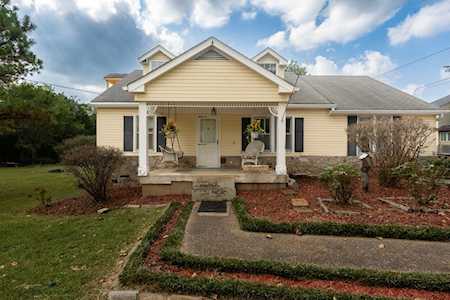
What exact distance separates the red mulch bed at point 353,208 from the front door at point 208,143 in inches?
126

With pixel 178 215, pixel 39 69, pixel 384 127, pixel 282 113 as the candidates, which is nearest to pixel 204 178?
pixel 178 215

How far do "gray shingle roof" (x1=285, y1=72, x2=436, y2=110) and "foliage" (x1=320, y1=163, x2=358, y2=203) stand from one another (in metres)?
5.30

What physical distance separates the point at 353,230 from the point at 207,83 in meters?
5.94

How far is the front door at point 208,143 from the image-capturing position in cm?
1076

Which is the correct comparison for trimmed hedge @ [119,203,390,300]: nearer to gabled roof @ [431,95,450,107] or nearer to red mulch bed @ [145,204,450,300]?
red mulch bed @ [145,204,450,300]

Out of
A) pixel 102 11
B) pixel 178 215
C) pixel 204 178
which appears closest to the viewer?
pixel 178 215

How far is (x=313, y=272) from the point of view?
3232mm

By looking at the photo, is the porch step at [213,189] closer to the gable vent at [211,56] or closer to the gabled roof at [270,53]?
the gable vent at [211,56]

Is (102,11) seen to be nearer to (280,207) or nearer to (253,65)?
(253,65)

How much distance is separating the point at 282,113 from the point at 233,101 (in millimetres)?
1717

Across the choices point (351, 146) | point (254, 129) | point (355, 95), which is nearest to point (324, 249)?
point (254, 129)

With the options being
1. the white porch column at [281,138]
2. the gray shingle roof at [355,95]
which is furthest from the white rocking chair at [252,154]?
the gray shingle roof at [355,95]

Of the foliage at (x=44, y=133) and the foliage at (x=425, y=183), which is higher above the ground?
the foliage at (x=44, y=133)

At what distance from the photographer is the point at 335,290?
2953 mm
